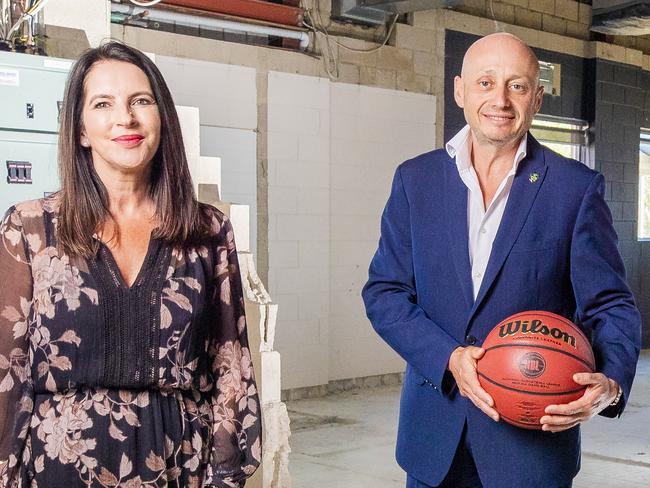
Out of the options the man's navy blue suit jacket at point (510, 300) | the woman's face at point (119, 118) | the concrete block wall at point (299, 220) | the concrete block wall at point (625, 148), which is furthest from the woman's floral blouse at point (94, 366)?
the concrete block wall at point (625, 148)

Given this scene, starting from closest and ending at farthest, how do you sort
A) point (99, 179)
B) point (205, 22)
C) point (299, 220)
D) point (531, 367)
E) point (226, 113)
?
point (99, 179)
point (531, 367)
point (205, 22)
point (226, 113)
point (299, 220)

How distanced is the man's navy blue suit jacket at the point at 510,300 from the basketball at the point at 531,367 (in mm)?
80

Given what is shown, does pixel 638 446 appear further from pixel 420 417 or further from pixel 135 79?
pixel 135 79

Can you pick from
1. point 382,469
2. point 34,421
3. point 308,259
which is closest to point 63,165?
point 34,421

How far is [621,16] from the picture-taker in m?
7.73

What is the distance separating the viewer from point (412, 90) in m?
7.58

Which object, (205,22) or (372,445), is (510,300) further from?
(205,22)

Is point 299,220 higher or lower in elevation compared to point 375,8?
lower

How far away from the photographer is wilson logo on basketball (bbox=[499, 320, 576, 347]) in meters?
1.77

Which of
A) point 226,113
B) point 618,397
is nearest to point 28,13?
point 226,113

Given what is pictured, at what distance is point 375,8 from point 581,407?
5.60 m

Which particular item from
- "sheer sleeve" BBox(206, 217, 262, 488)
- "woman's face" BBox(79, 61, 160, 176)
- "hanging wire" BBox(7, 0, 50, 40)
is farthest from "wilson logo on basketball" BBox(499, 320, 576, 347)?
"hanging wire" BBox(7, 0, 50, 40)

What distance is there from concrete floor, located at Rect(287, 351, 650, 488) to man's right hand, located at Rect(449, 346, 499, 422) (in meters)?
2.99

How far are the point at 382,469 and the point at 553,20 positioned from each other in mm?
5374
